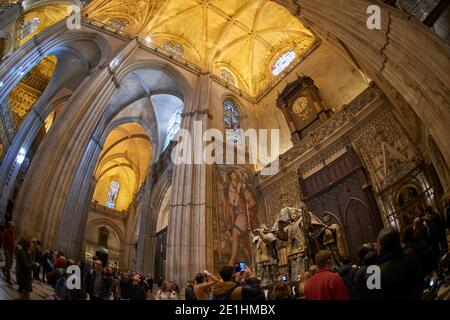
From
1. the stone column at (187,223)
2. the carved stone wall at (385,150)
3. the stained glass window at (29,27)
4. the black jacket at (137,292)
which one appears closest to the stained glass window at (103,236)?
the stone column at (187,223)

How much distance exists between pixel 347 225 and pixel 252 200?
15.9ft

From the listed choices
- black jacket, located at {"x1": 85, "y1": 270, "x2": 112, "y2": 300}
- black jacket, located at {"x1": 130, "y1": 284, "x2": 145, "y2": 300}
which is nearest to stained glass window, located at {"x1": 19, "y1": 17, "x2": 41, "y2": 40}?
black jacket, located at {"x1": 85, "y1": 270, "x2": 112, "y2": 300}

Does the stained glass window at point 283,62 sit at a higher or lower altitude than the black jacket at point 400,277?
higher

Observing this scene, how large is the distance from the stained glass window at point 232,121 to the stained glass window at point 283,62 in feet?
12.1

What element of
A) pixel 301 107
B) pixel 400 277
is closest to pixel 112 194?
pixel 301 107

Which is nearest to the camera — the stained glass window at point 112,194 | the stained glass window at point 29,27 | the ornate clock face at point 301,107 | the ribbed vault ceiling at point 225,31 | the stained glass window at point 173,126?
the stained glass window at point 29,27

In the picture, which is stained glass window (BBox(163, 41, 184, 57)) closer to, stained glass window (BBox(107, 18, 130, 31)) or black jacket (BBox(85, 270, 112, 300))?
stained glass window (BBox(107, 18, 130, 31))

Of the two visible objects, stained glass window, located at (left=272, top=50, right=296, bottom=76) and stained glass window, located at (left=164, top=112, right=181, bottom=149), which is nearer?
stained glass window, located at (left=272, top=50, right=296, bottom=76)

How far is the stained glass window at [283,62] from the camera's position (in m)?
16.6

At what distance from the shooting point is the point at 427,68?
15.7 feet

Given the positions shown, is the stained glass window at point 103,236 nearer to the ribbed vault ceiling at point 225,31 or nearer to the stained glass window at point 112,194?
the stained glass window at point 112,194

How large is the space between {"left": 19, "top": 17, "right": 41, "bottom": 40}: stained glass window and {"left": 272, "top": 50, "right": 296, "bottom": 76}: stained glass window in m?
13.6

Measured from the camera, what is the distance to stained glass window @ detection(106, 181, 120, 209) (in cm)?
2408

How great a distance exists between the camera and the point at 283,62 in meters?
17.1
